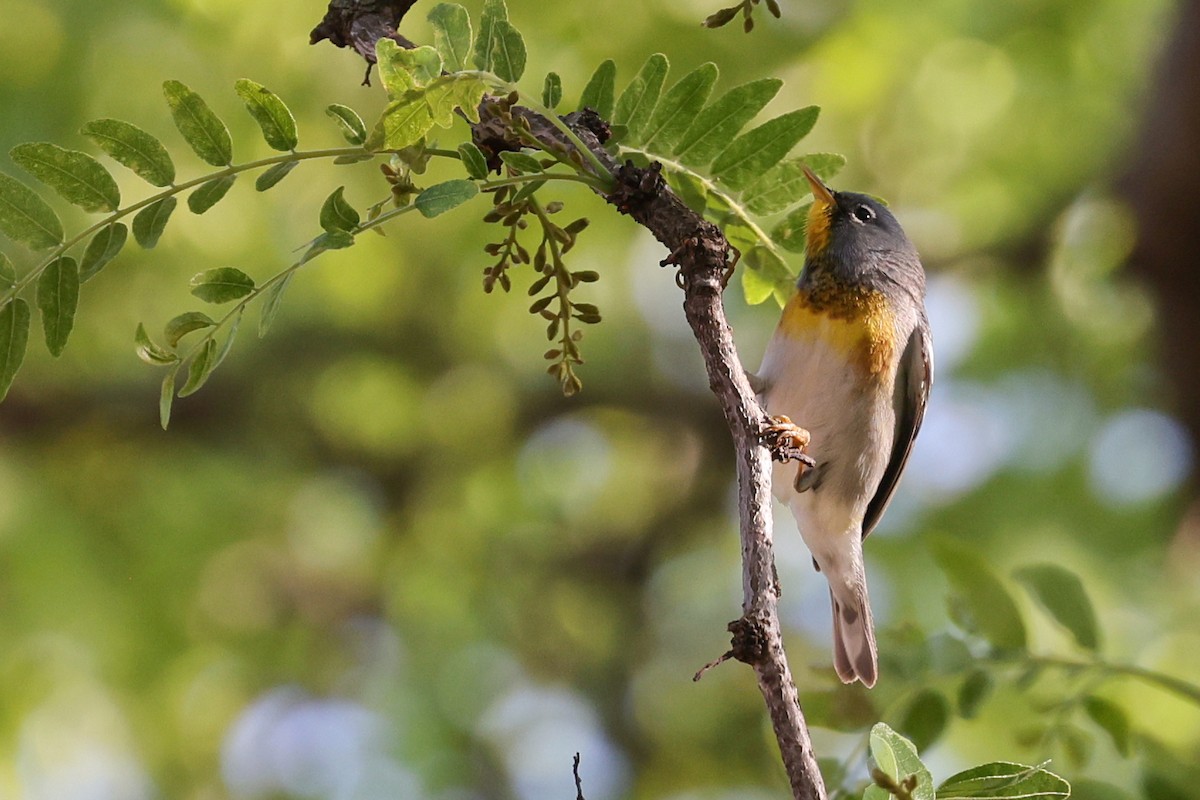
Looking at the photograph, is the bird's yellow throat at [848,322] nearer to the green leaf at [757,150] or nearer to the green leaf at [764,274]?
the green leaf at [764,274]

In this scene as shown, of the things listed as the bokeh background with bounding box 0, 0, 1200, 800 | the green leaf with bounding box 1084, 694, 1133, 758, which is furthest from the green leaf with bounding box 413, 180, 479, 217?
the bokeh background with bounding box 0, 0, 1200, 800

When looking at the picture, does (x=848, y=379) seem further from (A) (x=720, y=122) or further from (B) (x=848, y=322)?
(A) (x=720, y=122)

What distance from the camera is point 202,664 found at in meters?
5.62

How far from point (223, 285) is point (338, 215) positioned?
0.70 ft

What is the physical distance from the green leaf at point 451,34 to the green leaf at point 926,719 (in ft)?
5.51

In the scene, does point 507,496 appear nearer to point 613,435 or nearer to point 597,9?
point 613,435

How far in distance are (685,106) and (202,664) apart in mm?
4546

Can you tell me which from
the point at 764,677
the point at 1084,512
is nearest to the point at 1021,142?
the point at 1084,512

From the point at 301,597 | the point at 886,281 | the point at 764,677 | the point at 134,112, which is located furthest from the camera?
the point at 301,597

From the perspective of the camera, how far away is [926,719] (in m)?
2.53

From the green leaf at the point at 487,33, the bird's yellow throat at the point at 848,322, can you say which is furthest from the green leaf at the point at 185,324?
the bird's yellow throat at the point at 848,322

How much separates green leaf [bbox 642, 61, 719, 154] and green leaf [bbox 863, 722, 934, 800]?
1059 millimetres

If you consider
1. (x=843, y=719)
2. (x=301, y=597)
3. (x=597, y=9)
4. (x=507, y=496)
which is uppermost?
(x=597, y=9)

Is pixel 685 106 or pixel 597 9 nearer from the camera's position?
pixel 685 106
